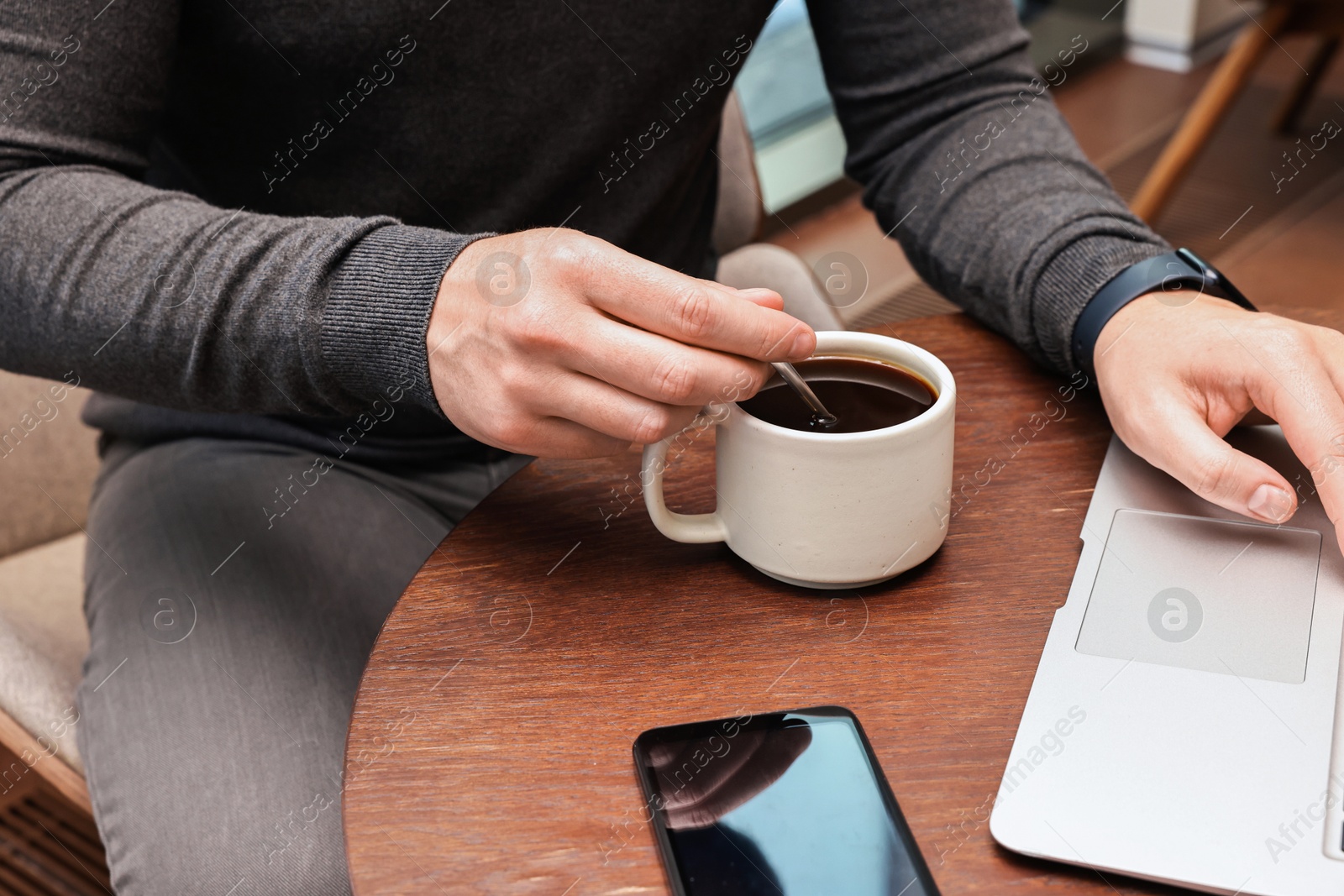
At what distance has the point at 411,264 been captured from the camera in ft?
2.05

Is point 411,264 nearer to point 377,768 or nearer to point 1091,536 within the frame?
point 377,768

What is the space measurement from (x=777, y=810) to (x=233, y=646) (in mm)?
444

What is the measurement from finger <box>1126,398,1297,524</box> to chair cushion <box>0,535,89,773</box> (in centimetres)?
75

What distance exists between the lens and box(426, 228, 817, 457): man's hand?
0.55 m

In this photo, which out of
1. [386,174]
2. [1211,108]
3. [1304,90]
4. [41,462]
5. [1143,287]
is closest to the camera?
[1143,287]

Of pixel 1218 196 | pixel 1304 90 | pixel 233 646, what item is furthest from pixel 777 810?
pixel 1304 90

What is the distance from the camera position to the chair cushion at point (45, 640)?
31.2 inches

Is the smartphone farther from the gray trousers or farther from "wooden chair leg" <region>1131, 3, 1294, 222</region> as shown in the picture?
"wooden chair leg" <region>1131, 3, 1294, 222</region>

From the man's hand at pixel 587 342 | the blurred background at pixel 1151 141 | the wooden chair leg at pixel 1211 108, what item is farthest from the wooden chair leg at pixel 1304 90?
the man's hand at pixel 587 342

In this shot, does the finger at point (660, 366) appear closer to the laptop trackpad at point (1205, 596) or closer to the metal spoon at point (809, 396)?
the metal spoon at point (809, 396)

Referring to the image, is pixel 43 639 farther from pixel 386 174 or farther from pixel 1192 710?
pixel 1192 710

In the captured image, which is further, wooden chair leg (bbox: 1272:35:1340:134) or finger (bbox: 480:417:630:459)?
wooden chair leg (bbox: 1272:35:1340:134)

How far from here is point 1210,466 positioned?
0.61 metres

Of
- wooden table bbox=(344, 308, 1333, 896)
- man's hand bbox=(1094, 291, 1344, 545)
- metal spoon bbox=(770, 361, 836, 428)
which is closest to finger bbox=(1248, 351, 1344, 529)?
man's hand bbox=(1094, 291, 1344, 545)
